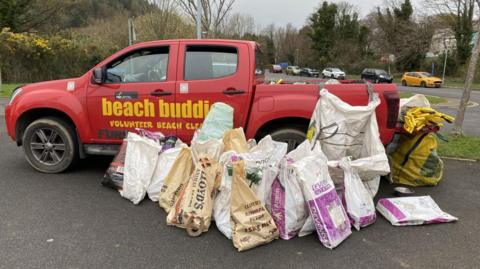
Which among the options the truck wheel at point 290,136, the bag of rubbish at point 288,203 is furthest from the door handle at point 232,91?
the bag of rubbish at point 288,203

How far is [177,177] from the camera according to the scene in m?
4.19

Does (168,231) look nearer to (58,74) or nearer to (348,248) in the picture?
(348,248)

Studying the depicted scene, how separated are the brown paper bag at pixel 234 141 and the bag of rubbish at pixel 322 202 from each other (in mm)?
816

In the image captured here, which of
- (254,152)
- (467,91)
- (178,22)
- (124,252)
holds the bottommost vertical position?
(124,252)

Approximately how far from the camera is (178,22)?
21.4 m

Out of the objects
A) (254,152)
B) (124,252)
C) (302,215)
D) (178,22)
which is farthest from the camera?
(178,22)

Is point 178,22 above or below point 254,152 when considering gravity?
above

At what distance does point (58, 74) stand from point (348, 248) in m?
24.4

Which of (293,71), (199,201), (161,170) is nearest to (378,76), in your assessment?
(293,71)

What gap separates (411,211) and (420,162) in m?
1.29

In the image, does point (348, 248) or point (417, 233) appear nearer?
point (348, 248)

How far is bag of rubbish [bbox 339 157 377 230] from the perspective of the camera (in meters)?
3.80

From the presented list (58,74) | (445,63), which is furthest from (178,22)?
(445,63)

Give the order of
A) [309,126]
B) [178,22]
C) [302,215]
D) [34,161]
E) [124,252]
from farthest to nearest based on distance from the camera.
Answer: [178,22], [34,161], [309,126], [302,215], [124,252]
